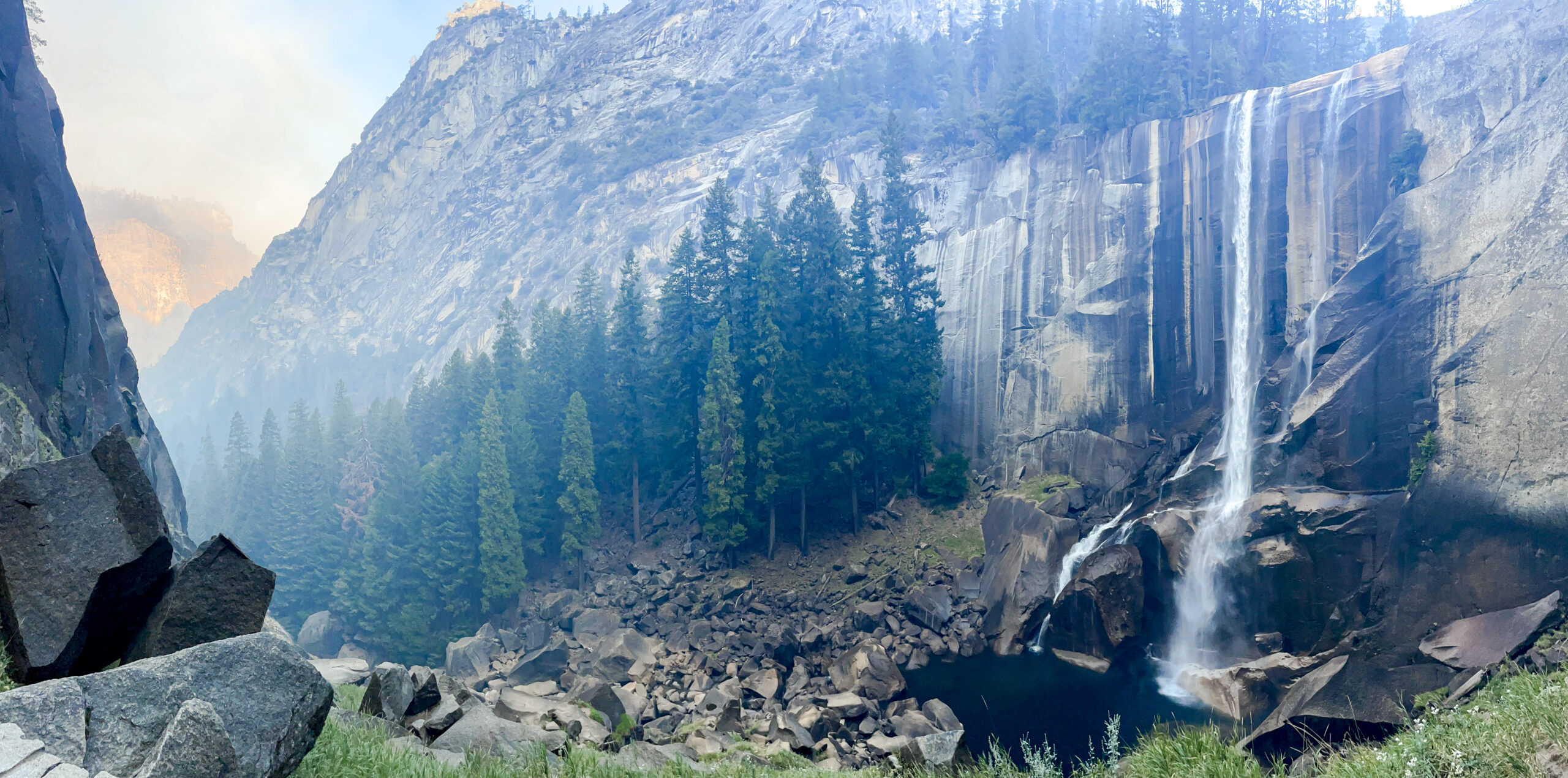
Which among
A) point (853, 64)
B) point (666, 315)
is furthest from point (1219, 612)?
point (853, 64)

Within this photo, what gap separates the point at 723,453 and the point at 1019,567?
14688 millimetres

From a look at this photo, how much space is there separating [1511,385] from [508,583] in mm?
38735

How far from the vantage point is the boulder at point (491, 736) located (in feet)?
33.4

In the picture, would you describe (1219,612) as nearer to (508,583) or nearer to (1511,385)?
(1511,385)

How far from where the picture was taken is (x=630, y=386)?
138 ft

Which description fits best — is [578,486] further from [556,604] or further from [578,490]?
[556,604]

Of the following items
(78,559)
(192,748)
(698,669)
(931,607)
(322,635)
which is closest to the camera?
(192,748)

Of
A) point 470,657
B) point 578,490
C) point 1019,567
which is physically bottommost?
point 470,657

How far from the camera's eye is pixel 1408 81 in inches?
1304

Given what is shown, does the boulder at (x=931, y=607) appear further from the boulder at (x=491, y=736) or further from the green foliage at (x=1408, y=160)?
the green foliage at (x=1408, y=160)

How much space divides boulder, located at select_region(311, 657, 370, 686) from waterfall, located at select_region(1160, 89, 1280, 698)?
23429mm

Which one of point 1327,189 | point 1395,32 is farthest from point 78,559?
point 1395,32

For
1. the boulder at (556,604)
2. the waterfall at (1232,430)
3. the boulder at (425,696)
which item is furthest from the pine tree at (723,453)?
the boulder at (425,696)

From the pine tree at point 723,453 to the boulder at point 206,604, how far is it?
91.8 ft
